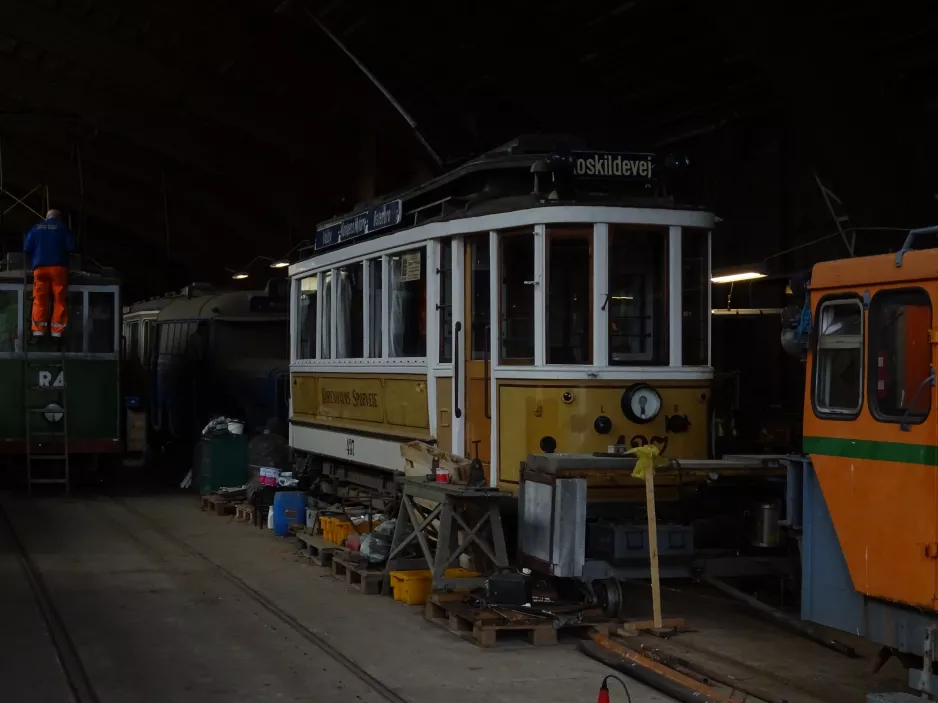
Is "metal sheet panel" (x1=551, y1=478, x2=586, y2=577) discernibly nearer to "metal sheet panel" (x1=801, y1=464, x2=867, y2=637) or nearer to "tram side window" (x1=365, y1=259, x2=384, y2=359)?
"metal sheet panel" (x1=801, y1=464, x2=867, y2=637)

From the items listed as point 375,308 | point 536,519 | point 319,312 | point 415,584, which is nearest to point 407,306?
point 375,308

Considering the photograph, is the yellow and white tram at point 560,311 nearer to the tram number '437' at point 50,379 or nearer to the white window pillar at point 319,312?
the white window pillar at point 319,312

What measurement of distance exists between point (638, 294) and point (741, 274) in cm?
332

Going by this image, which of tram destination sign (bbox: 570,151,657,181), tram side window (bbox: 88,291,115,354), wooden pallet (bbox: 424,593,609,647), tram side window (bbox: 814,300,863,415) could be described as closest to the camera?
tram side window (bbox: 814,300,863,415)

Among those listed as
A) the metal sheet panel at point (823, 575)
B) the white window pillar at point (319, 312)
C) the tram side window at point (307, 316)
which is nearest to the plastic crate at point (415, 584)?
the metal sheet panel at point (823, 575)

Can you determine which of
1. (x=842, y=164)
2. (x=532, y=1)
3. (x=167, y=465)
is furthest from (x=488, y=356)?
(x=167, y=465)

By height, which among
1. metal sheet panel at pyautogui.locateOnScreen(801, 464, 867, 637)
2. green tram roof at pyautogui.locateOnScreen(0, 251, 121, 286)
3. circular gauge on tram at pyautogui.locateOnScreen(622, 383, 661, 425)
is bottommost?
metal sheet panel at pyautogui.locateOnScreen(801, 464, 867, 637)

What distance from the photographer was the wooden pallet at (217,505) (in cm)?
1588

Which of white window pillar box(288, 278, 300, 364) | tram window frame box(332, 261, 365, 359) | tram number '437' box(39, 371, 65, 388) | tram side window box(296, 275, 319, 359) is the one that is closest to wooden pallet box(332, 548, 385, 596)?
tram window frame box(332, 261, 365, 359)

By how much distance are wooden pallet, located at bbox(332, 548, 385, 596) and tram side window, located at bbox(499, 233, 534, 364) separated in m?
2.19

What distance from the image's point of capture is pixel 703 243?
10.1 metres

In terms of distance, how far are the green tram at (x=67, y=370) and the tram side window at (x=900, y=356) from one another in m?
13.5

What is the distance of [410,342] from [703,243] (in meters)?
2.93

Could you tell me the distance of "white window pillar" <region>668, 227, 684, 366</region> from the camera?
984 cm
